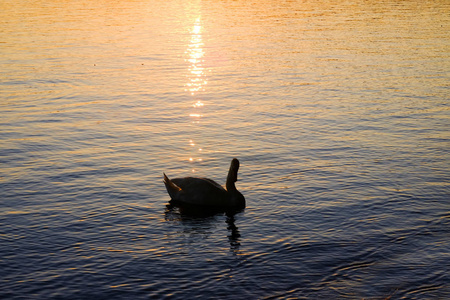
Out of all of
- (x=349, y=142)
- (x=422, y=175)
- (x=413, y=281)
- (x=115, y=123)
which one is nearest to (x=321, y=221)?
Answer: (x=413, y=281)

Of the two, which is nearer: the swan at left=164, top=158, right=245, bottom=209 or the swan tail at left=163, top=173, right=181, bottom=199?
the swan at left=164, top=158, right=245, bottom=209

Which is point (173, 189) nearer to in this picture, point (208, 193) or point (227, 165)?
point (208, 193)

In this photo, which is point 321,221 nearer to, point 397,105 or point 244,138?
point 244,138

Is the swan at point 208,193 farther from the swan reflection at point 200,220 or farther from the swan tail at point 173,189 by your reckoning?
the swan reflection at point 200,220

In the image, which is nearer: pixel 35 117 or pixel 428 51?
pixel 35 117

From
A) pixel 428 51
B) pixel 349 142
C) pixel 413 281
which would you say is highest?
pixel 428 51

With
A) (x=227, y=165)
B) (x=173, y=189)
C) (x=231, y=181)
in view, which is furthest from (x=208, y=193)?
(x=227, y=165)

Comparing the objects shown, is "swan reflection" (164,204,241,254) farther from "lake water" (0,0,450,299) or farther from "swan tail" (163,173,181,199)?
"swan tail" (163,173,181,199)

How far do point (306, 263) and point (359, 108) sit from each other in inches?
683

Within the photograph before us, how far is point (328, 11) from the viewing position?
7381 cm

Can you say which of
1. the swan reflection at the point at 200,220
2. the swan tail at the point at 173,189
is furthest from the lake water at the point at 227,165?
the swan tail at the point at 173,189

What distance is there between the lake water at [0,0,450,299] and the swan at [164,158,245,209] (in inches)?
23.0

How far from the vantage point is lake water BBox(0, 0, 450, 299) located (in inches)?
603

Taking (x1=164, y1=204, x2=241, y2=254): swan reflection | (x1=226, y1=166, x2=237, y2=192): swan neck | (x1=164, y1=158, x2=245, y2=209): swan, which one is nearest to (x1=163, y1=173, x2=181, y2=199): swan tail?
(x1=164, y1=158, x2=245, y2=209): swan
